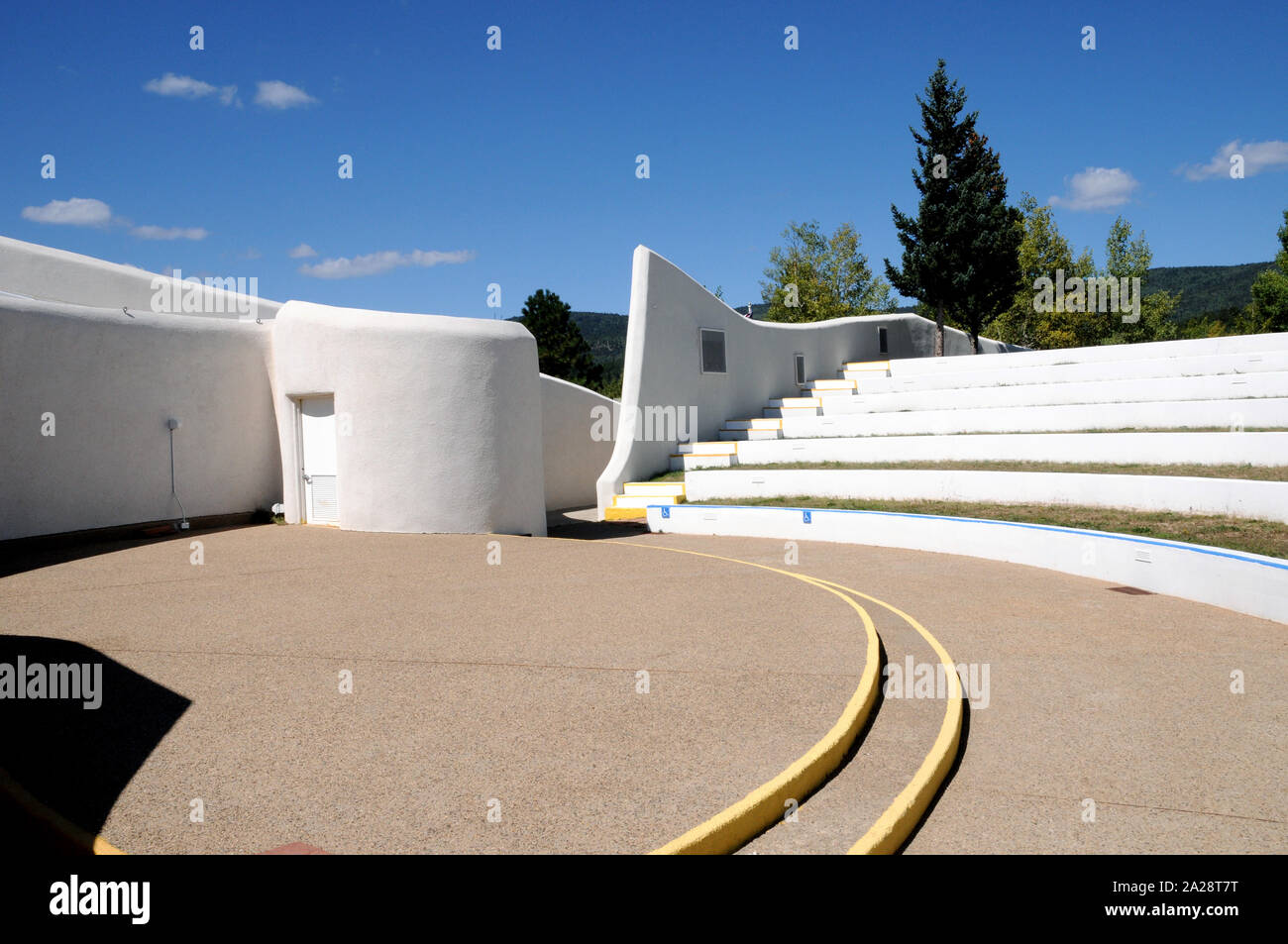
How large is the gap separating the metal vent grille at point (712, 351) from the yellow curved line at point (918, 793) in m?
14.6

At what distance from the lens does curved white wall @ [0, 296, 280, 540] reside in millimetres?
10953

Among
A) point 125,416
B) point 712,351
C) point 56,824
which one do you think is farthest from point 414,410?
point 56,824

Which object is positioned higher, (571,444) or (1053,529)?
(571,444)

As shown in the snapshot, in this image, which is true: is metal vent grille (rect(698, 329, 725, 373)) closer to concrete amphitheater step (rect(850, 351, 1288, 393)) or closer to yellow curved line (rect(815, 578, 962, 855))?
concrete amphitheater step (rect(850, 351, 1288, 393))

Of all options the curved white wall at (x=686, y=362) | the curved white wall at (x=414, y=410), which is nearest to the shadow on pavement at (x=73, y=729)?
the curved white wall at (x=414, y=410)

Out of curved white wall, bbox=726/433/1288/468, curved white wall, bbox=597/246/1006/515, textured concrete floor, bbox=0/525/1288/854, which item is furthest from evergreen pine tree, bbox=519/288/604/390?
textured concrete floor, bbox=0/525/1288/854

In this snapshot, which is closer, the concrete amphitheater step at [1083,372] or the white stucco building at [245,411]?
the white stucco building at [245,411]

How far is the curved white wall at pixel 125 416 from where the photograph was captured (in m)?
11.0

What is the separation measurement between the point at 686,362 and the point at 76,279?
38.2 feet

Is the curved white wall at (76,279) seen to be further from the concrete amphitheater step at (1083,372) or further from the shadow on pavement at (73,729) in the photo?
the concrete amphitheater step at (1083,372)

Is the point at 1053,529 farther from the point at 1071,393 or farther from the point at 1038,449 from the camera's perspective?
the point at 1071,393

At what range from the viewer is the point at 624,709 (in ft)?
16.6
